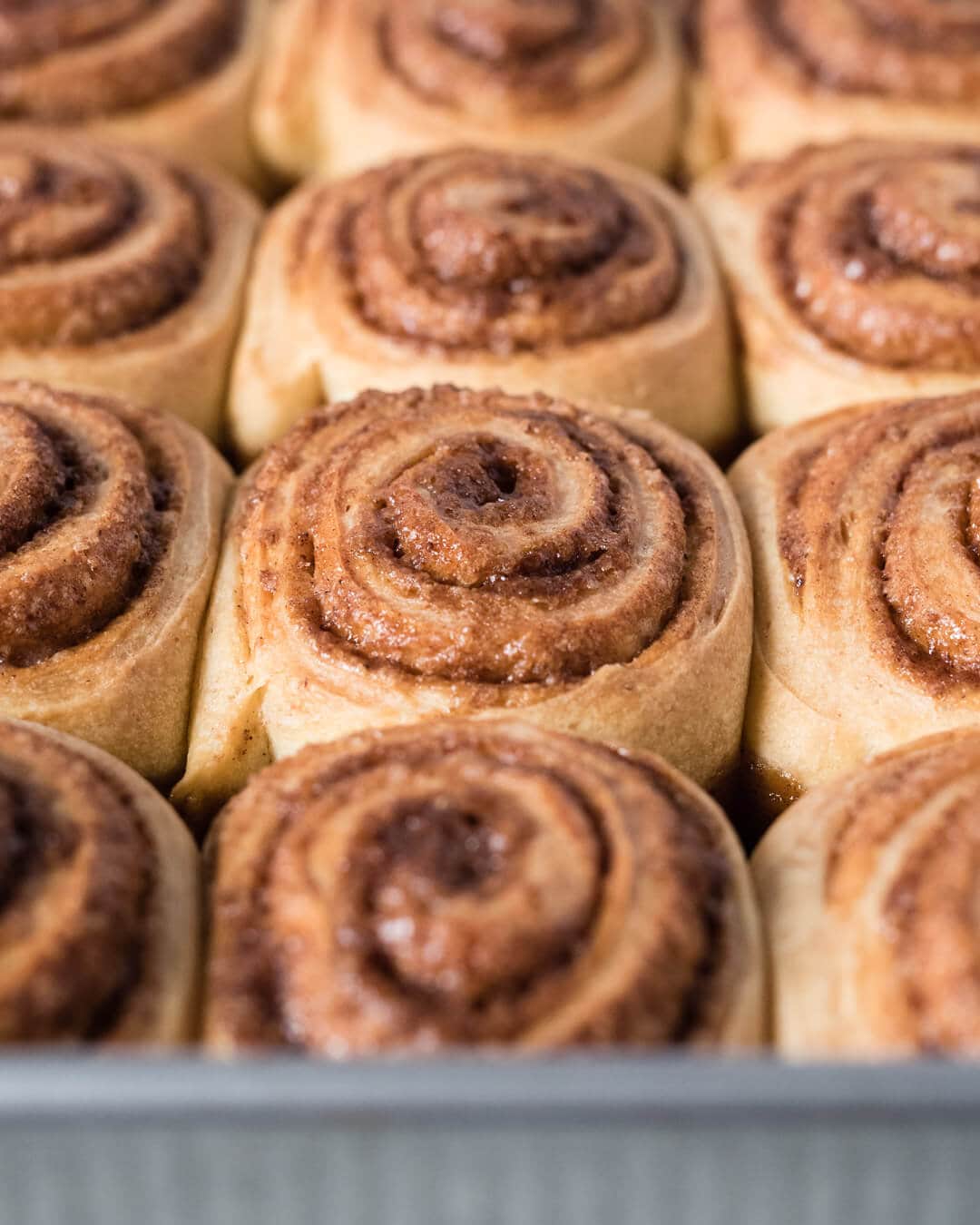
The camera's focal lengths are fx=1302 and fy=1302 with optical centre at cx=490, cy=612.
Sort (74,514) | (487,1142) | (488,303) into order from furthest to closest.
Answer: (488,303) < (74,514) < (487,1142)

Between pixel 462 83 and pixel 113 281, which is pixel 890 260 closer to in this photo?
pixel 462 83

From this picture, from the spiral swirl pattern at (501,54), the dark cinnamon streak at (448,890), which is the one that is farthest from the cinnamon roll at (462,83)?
the dark cinnamon streak at (448,890)

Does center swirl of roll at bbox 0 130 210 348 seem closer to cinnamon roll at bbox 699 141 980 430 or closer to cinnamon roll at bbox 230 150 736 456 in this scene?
cinnamon roll at bbox 230 150 736 456

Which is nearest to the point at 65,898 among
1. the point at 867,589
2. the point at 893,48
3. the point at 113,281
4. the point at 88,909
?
the point at 88,909

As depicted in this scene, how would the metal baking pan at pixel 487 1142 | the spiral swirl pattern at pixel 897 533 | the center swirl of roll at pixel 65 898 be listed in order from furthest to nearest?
the spiral swirl pattern at pixel 897 533
the center swirl of roll at pixel 65 898
the metal baking pan at pixel 487 1142

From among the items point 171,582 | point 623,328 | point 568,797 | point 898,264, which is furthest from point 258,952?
point 898,264

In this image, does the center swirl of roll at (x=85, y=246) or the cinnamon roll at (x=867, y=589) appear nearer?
the cinnamon roll at (x=867, y=589)

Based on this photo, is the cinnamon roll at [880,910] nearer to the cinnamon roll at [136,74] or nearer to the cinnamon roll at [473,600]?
the cinnamon roll at [473,600]
